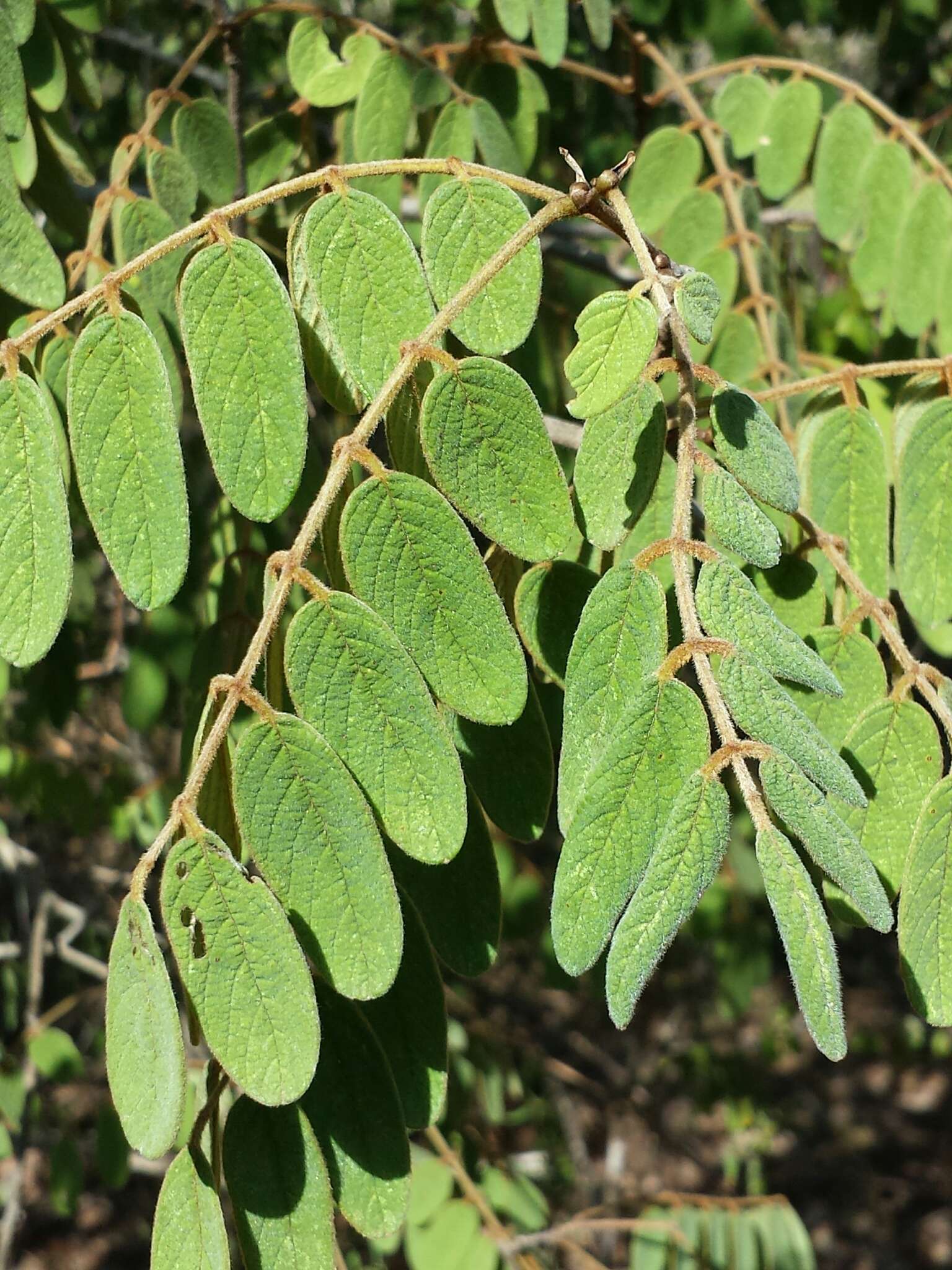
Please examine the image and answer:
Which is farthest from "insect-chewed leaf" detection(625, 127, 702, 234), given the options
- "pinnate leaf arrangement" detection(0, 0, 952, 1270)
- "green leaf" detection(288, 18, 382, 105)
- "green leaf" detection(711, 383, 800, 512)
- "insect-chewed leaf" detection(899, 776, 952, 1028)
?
"insect-chewed leaf" detection(899, 776, 952, 1028)

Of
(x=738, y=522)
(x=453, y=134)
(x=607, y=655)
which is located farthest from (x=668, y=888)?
(x=453, y=134)

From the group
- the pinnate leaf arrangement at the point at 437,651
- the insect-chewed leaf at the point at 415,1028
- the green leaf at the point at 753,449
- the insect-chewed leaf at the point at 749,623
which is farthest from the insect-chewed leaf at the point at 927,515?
the insect-chewed leaf at the point at 415,1028

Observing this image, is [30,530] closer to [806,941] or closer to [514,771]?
[514,771]

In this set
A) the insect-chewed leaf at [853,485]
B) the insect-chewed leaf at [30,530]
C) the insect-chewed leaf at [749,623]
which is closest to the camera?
the insect-chewed leaf at [749,623]

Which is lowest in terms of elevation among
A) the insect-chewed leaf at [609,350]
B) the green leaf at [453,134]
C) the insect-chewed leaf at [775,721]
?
the insect-chewed leaf at [775,721]

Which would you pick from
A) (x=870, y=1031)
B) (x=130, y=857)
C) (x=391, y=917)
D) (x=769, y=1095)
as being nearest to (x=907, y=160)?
(x=391, y=917)

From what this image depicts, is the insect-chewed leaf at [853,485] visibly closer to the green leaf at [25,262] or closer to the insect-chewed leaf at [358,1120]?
the insect-chewed leaf at [358,1120]

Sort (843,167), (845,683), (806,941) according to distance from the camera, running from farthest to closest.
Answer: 1. (843,167)
2. (845,683)
3. (806,941)
